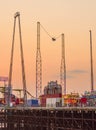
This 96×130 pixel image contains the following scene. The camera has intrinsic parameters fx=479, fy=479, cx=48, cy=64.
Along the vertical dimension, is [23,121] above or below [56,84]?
below

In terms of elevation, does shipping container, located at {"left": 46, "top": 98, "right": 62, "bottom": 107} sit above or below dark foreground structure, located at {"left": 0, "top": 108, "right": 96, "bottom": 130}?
above

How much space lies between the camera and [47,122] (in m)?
79.9

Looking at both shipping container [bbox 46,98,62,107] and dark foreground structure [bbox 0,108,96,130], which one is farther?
shipping container [bbox 46,98,62,107]

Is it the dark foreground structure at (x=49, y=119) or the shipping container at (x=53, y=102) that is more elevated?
the shipping container at (x=53, y=102)

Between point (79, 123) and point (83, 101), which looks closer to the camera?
point (79, 123)

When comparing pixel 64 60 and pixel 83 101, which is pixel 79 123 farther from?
pixel 64 60

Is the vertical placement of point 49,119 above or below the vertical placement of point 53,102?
below

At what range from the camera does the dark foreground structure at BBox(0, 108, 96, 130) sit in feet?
220

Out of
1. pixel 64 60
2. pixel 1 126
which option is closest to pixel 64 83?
pixel 64 60

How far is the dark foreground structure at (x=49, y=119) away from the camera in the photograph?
6706 centimetres

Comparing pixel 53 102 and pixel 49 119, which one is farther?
pixel 53 102

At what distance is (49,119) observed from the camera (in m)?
79.0

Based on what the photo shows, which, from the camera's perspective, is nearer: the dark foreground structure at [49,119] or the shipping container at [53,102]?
the dark foreground structure at [49,119]

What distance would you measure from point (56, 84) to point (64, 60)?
577 inches
